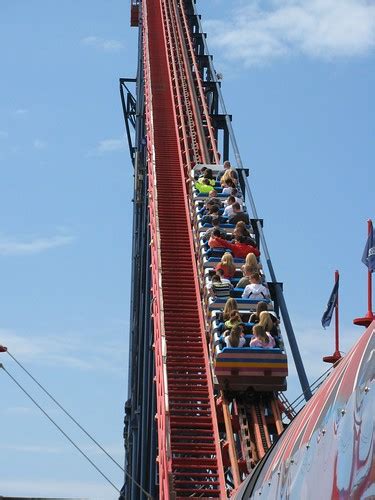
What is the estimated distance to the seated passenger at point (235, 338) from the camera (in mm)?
14969

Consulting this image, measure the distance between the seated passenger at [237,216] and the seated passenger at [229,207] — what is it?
78mm

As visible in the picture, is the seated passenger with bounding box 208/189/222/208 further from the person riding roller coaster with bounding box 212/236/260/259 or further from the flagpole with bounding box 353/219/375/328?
the flagpole with bounding box 353/219/375/328

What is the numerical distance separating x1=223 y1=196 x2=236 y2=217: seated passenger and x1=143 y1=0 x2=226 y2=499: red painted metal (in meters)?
0.82

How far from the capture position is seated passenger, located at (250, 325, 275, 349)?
1506cm

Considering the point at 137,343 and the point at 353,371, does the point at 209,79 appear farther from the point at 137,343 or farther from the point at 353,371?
the point at 353,371

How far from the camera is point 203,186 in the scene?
2067 cm

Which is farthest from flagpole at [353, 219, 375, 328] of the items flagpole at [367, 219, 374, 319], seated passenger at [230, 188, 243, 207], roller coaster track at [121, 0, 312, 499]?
seated passenger at [230, 188, 243, 207]

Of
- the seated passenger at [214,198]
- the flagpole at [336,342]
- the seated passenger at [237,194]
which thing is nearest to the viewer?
the flagpole at [336,342]

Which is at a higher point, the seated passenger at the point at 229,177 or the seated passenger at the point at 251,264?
the seated passenger at the point at 229,177

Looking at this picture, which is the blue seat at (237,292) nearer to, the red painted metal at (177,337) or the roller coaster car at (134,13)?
the red painted metal at (177,337)

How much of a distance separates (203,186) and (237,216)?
5.19ft

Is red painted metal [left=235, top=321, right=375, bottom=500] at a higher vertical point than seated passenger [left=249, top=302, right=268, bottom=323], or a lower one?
lower

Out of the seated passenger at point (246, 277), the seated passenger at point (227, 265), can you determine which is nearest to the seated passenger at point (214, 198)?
the seated passenger at point (227, 265)

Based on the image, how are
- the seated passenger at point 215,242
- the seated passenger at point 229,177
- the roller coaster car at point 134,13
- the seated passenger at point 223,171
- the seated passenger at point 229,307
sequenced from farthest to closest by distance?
1. the roller coaster car at point 134,13
2. the seated passenger at point 223,171
3. the seated passenger at point 229,177
4. the seated passenger at point 215,242
5. the seated passenger at point 229,307
